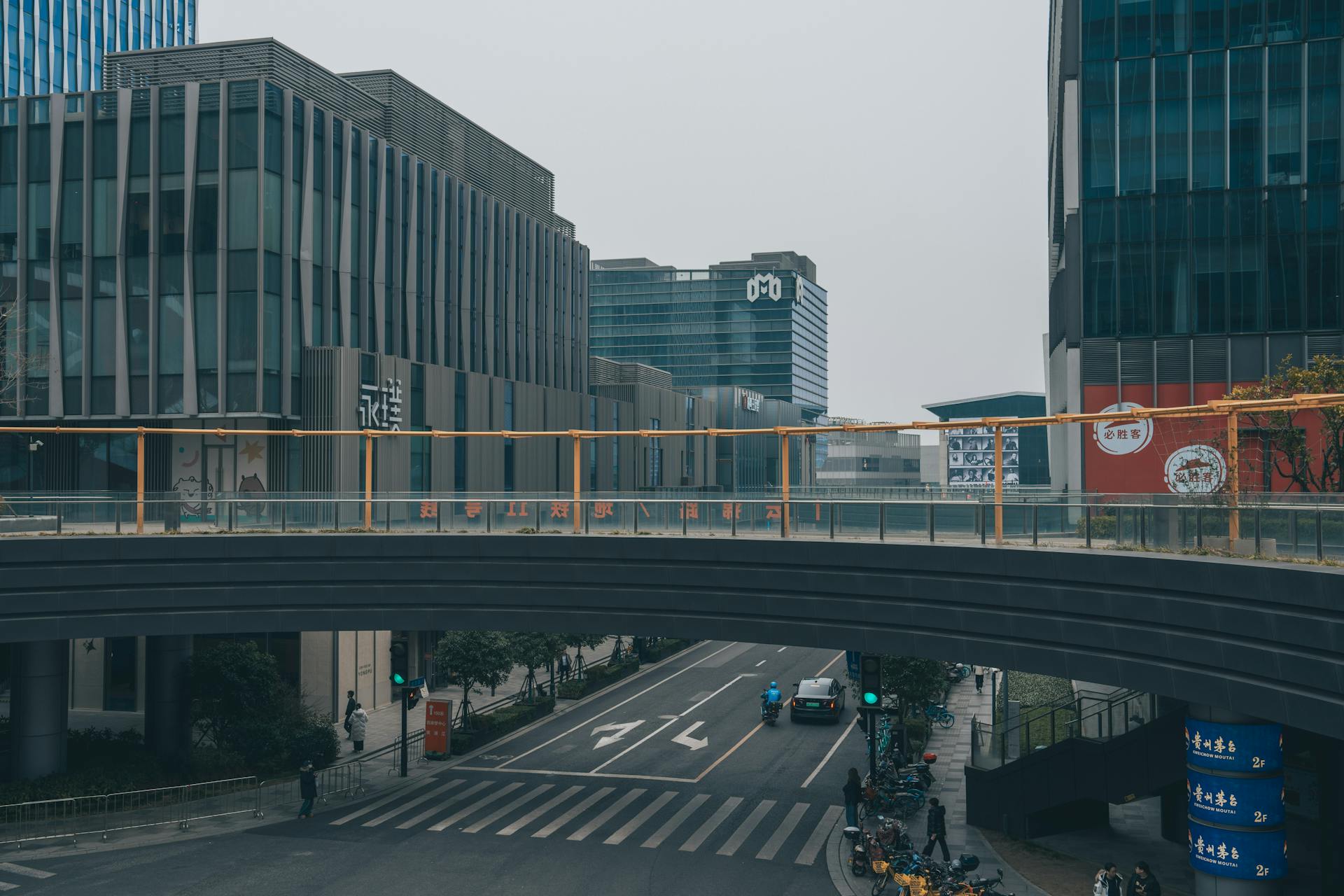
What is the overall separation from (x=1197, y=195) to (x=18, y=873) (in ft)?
149

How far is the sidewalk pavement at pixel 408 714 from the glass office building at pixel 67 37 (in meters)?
63.4

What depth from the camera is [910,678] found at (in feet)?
116

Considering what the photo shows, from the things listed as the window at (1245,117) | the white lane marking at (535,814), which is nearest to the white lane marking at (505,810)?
the white lane marking at (535,814)

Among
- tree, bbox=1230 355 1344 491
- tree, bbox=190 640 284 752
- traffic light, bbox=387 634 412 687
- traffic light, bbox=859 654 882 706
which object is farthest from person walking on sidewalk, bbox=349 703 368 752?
tree, bbox=1230 355 1344 491

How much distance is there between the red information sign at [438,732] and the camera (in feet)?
113

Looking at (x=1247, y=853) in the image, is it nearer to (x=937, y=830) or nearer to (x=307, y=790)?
(x=937, y=830)

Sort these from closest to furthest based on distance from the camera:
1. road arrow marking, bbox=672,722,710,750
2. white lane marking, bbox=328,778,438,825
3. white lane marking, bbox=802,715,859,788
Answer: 1. white lane marking, bbox=328,778,438,825
2. white lane marking, bbox=802,715,859,788
3. road arrow marking, bbox=672,722,710,750

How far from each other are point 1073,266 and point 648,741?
1050 inches

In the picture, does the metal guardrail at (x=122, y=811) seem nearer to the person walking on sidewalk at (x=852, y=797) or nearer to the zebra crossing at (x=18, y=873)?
the zebra crossing at (x=18, y=873)

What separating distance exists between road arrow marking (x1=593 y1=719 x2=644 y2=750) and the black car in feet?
19.2

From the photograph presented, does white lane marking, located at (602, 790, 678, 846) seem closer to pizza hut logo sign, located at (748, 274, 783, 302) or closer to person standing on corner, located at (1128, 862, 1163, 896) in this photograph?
person standing on corner, located at (1128, 862, 1163, 896)

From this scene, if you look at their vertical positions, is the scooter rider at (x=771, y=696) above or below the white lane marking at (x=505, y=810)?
above

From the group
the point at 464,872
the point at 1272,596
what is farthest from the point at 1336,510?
the point at 464,872

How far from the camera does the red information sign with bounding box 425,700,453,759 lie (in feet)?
113
